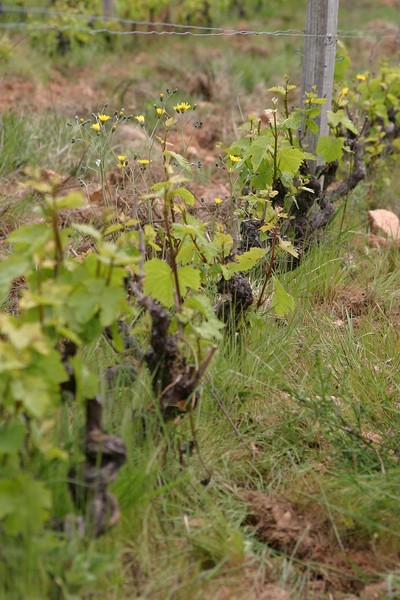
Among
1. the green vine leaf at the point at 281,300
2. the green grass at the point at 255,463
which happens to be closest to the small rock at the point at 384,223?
the green grass at the point at 255,463

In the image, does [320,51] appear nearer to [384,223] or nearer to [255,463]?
[384,223]

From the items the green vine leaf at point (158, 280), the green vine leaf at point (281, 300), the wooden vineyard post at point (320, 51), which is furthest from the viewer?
the wooden vineyard post at point (320, 51)

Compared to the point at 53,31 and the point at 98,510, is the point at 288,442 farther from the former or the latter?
the point at 53,31

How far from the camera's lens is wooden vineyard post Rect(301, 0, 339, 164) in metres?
3.82

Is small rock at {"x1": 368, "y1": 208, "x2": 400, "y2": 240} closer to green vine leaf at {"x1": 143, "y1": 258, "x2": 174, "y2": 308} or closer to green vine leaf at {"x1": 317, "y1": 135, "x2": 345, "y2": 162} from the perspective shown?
green vine leaf at {"x1": 317, "y1": 135, "x2": 345, "y2": 162}

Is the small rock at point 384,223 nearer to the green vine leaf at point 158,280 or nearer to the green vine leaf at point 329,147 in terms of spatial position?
the green vine leaf at point 329,147

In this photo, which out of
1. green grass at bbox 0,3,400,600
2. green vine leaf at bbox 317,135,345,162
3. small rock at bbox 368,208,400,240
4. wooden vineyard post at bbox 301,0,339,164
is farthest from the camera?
small rock at bbox 368,208,400,240

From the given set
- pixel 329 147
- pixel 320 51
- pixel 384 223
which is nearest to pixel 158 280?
pixel 329 147

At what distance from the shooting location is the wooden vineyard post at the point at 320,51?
382 cm

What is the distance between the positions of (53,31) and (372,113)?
4013 millimetres

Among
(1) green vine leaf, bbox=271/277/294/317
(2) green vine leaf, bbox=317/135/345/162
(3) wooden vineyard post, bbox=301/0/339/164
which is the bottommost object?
(1) green vine leaf, bbox=271/277/294/317

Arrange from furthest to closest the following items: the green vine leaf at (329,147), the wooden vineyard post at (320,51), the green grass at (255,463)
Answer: the wooden vineyard post at (320,51) < the green vine leaf at (329,147) < the green grass at (255,463)

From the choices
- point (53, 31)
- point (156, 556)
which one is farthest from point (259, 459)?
point (53, 31)

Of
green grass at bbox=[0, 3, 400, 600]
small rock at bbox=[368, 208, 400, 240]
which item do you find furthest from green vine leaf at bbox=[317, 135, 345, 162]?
small rock at bbox=[368, 208, 400, 240]
